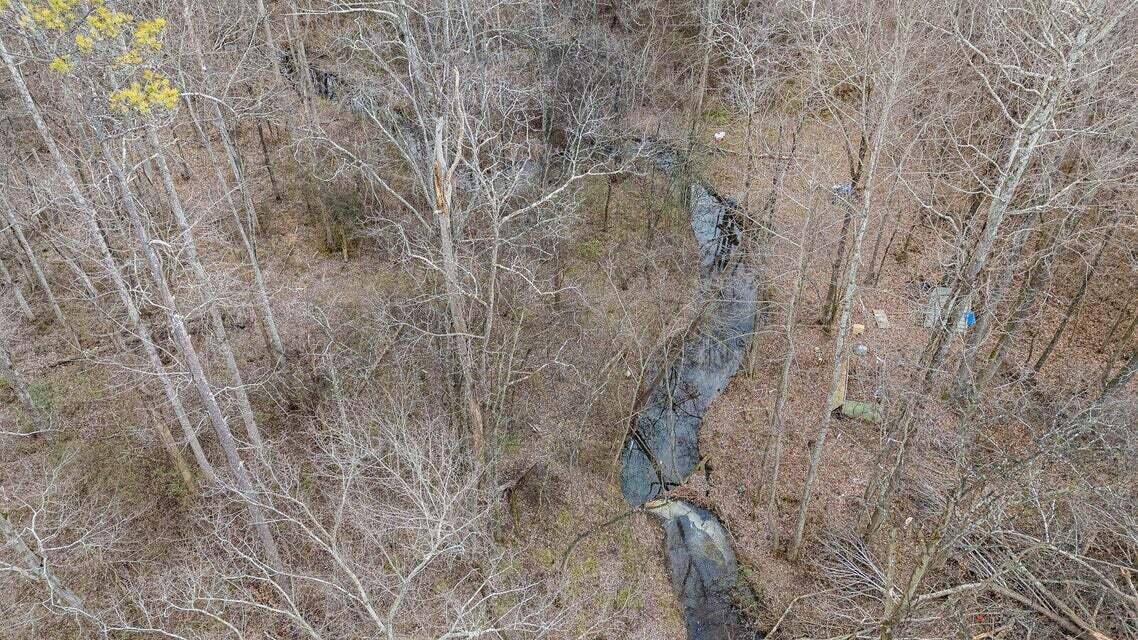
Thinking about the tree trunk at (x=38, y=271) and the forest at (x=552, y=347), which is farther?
the tree trunk at (x=38, y=271)

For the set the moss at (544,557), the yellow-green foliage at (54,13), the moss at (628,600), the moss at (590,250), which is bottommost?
the moss at (628,600)

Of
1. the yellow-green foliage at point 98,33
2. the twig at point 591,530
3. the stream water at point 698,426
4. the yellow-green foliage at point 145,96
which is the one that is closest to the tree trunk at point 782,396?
the stream water at point 698,426

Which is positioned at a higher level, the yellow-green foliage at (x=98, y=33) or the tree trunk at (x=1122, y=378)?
the yellow-green foliage at (x=98, y=33)

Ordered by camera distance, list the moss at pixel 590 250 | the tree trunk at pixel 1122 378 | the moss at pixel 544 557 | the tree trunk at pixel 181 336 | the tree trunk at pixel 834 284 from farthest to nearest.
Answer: the moss at pixel 590 250 < the tree trunk at pixel 834 284 < the moss at pixel 544 557 < the tree trunk at pixel 1122 378 < the tree trunk at pixel 181 336

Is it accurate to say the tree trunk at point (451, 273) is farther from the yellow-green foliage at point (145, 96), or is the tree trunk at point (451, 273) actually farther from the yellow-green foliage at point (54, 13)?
the yellow-green foliage at point (54, 13)

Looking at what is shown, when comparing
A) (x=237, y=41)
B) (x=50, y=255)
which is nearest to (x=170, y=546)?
(x=50, y=255)

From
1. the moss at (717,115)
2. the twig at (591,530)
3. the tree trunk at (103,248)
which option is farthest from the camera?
the moss at (717,115)
